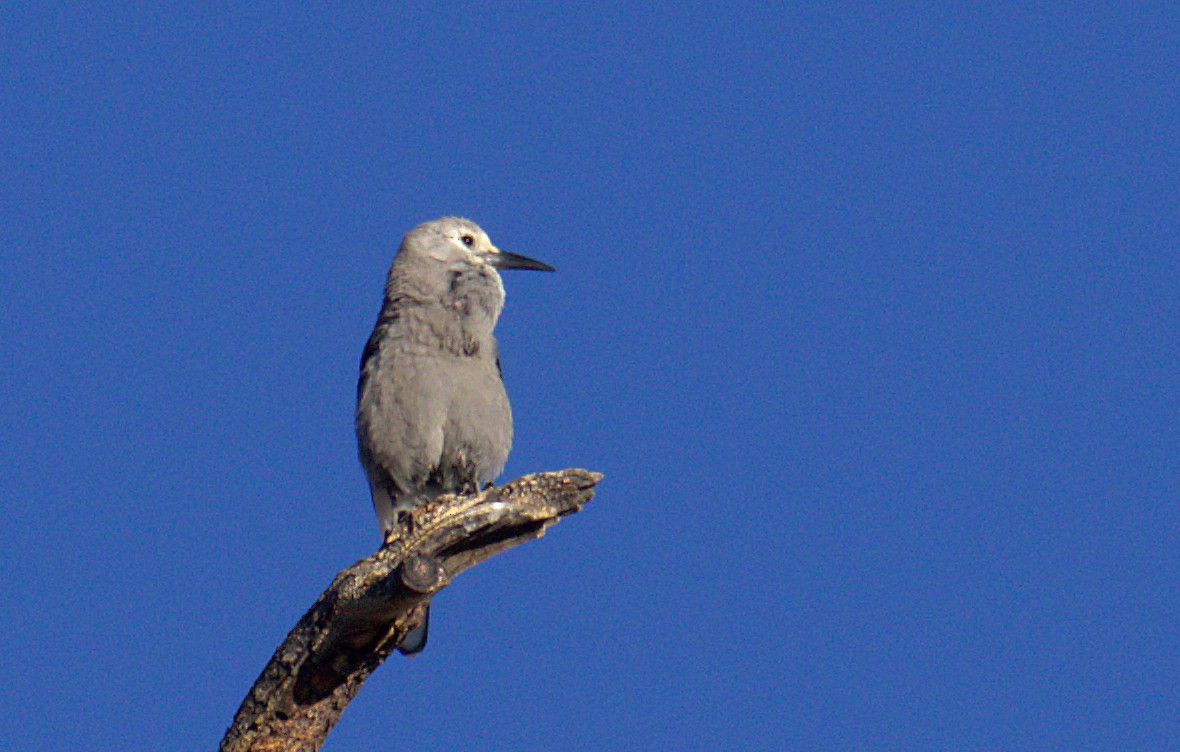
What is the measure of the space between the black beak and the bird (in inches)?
10.9

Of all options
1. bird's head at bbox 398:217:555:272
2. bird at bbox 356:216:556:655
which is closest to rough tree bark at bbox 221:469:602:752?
bird at bbox 356:216:556:655

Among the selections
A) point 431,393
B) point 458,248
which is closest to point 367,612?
point 431,393

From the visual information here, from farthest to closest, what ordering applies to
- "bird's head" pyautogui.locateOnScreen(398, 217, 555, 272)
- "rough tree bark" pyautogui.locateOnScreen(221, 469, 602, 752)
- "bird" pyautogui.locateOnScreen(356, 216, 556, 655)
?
"bird's head" pyautogui.locateOnScreen(398, 217, 555, 272), "bird" pyautogui.locateOnScreen(356, 216, 556, 655), "rough tree bark" pyautogui.locateOnScreen(221, 469, 602, 752)

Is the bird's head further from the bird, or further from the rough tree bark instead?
the rough tree bark

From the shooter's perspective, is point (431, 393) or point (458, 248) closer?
point (431, 393)

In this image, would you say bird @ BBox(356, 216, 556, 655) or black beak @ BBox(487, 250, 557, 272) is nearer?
bird @ BBox(356, 216, 556, 655)

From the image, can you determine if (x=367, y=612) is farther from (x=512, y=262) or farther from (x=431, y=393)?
(x=512, y=262)

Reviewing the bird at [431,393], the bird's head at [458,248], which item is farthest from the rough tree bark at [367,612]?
the bird's head at [458,248]

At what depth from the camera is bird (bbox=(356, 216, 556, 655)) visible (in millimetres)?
6926

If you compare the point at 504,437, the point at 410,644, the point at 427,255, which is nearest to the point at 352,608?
the point at 410,644

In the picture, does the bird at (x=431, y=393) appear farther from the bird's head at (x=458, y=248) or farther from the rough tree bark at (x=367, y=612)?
the rough tree bark at (x=367, y=612)

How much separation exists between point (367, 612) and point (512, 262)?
10.3 ft

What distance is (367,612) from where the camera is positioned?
17.3ft

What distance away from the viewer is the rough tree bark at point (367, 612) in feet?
17.4
